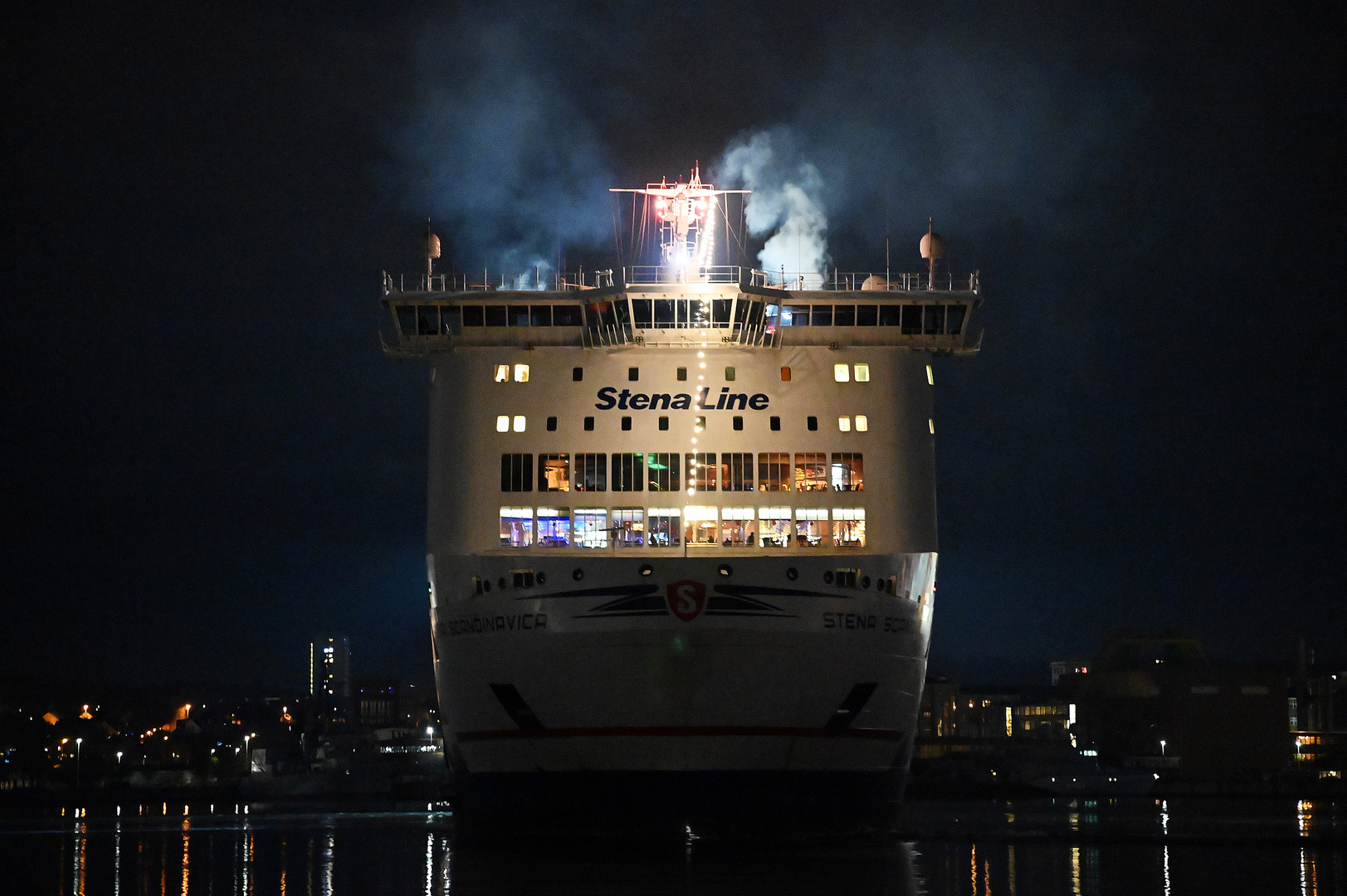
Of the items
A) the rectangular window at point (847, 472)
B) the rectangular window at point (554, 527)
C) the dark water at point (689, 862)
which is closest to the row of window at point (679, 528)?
the rectangular window at point (554, 527)

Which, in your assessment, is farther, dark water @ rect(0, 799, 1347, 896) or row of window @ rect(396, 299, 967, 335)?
row of window @ rect(396, 299, 967, 335)

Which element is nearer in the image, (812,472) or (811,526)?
(811,526)

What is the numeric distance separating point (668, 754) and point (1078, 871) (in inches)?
321

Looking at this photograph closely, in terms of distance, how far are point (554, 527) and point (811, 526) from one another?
5.63 m

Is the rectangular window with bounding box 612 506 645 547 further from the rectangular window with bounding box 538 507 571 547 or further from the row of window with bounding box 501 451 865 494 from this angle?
the rectangular window with bounding box 538 507 571 547

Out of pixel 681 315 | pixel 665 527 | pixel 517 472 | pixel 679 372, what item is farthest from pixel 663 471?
pixel 681 315

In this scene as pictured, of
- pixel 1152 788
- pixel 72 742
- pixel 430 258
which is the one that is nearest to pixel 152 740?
pixel 72 742

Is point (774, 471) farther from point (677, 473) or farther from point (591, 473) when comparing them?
point (591, 473)

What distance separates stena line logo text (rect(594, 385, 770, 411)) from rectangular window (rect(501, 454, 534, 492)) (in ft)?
6.73

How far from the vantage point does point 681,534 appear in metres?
35.9

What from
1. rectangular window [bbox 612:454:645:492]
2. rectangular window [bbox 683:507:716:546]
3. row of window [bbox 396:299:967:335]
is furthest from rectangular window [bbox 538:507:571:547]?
row of window [bbox 396:299:967:335]

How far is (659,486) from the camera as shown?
36.3m

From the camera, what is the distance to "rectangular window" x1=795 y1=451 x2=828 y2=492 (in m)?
36.7

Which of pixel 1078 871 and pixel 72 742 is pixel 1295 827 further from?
pixel 72 742
